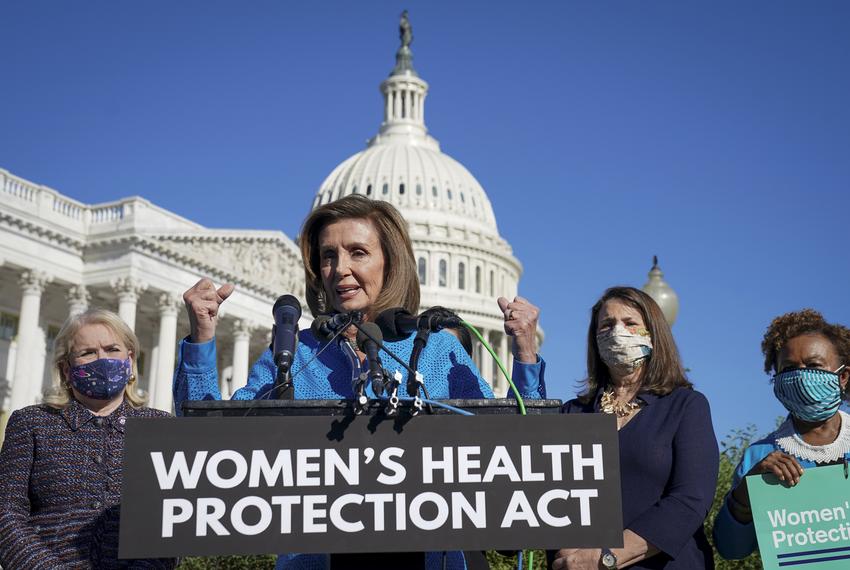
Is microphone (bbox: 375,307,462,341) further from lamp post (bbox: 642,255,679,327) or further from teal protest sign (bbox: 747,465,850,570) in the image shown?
lamp post (bbox: 642,255,679,327)

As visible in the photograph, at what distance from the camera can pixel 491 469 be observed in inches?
93.8

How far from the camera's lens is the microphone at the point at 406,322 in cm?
290

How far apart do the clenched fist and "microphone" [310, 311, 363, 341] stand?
36 cm

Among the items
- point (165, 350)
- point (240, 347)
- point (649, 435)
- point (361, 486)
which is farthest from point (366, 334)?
point (240, 347)

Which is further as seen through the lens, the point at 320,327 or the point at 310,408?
the point at 320,327

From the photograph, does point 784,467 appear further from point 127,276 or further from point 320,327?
point 127,276

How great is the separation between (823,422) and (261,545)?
2.65 m

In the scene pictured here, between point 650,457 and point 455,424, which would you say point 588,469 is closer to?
point 455,424

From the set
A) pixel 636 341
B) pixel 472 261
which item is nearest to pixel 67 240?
pixel 636 341

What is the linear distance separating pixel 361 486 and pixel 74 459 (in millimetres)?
1950

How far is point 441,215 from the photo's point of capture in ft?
302

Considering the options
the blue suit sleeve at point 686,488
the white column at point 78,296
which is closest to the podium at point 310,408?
the blue suit sleeve at point 686,488

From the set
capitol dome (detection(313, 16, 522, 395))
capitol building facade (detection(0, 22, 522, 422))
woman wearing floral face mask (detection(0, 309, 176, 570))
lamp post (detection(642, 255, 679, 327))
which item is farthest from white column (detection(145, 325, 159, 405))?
capitol dome (detection(313, 16, 522, 395))

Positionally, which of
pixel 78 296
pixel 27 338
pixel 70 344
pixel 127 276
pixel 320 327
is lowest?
pixel 320 327
